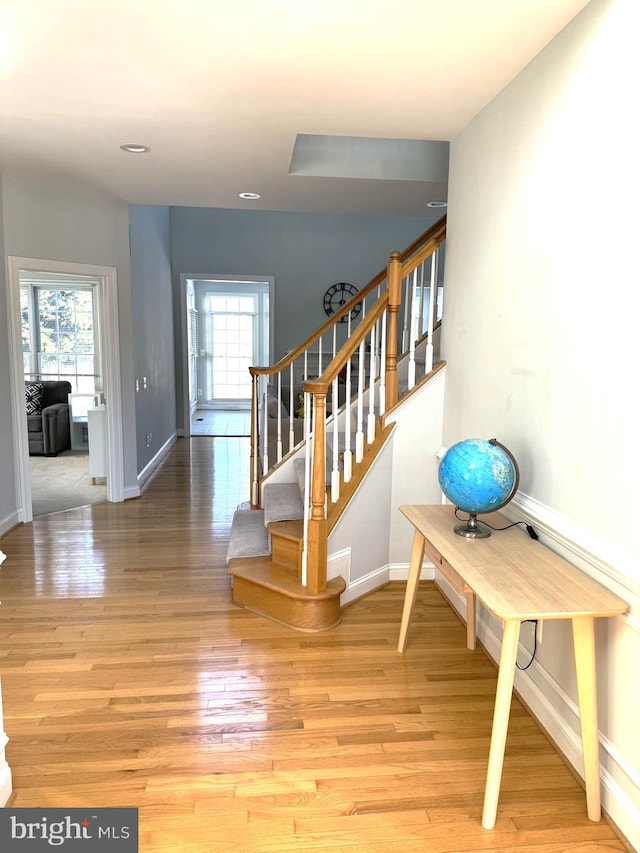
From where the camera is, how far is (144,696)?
2.54m

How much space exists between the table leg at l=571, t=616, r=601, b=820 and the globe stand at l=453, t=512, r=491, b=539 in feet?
1.84

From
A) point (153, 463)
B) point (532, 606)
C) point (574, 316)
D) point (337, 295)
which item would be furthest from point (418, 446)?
point (337, 295)

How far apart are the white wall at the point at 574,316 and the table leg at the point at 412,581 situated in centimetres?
42

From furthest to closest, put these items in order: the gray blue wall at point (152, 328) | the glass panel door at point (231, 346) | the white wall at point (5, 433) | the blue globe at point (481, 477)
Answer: the glass panel door at point (231, 346) < the gray blue wall at point (152, 328) < the white wall at point (5, 433) < the blue globe at point (481, 477)

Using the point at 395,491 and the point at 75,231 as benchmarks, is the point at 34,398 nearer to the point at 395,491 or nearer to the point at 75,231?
the point at 75,231

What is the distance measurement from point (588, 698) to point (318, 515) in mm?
1523

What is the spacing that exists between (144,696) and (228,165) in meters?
3.24

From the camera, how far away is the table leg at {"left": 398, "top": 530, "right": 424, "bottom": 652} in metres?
2.75

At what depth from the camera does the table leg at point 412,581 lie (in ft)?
9.04

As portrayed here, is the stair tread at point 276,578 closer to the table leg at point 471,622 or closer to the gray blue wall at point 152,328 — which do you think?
the table leg at point 471,622

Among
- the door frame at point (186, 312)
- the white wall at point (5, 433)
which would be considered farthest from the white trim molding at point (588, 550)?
the door frame at point (186, 312)

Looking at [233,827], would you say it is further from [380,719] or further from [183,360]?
[183,360]

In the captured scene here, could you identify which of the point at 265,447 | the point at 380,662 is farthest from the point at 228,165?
the point at 380,662

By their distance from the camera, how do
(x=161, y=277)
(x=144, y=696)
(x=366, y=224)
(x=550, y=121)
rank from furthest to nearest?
(x=366, y=224) < (x=161, y=277) < (x=144, y=696) < (x=550, y=121)
